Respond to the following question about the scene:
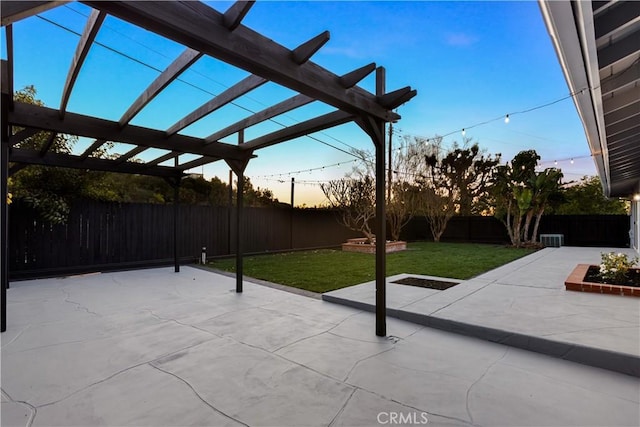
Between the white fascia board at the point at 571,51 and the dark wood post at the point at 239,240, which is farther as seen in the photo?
the dark wood post at the point at 239,240

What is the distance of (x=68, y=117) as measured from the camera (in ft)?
12.6

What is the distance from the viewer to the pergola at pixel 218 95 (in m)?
1.87

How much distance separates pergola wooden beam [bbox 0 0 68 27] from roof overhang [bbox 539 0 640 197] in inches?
94.5

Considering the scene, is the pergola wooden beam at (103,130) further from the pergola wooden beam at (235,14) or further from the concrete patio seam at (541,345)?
the concrete patio seam at (541,345)

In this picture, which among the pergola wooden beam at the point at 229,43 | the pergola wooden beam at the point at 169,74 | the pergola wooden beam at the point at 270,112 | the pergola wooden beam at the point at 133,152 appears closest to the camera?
the pergola wooden beam at the point at 229,43

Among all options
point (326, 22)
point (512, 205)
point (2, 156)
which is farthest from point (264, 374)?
point (512, 205)

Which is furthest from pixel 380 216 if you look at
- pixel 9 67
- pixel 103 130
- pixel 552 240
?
pixel 552 240

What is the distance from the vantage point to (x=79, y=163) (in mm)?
5953

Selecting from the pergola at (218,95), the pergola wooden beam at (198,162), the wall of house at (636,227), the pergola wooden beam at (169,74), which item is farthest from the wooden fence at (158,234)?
the pergola wooden beam at (169,74)

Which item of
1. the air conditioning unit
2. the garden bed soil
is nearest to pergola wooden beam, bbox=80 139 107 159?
the garden bed soil

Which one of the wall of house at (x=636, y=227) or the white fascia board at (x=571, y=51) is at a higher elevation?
the white fascia board at (x=571, y=51)

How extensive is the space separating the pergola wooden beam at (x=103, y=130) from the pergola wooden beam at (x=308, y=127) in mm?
1045

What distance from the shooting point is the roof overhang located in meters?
1.72

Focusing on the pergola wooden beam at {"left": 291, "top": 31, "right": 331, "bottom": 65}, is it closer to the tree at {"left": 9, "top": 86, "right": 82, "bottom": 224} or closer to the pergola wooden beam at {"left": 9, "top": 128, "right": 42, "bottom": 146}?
the pergola wooden beam at {"left": 9, "top": 128, "right": 42, "bottom": 146}
